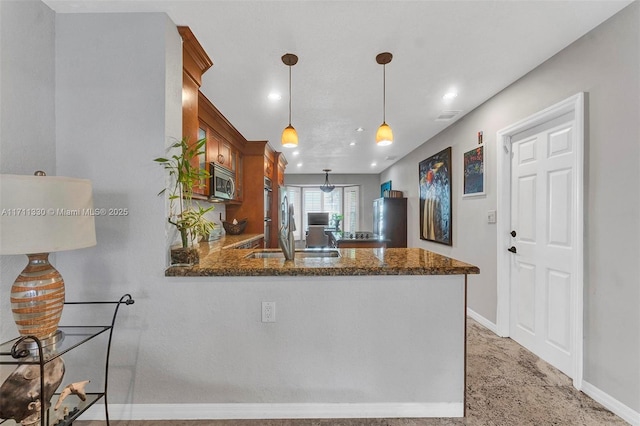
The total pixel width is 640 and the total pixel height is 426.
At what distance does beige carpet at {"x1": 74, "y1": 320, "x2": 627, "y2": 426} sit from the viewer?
1638 mm

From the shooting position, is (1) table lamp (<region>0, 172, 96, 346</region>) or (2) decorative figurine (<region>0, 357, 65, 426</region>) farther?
(2) decorative figurine (<region>0, 357, 65, 426</region>)

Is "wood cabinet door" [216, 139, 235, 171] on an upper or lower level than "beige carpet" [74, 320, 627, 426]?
upper

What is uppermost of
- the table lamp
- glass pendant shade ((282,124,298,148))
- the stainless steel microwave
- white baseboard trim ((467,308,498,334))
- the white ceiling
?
the white ceiling

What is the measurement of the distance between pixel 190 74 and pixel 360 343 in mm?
2228

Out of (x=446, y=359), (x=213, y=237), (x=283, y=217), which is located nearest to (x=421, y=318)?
(x=446, y=359)

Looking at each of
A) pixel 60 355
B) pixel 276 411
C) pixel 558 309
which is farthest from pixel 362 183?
pixel 60 355

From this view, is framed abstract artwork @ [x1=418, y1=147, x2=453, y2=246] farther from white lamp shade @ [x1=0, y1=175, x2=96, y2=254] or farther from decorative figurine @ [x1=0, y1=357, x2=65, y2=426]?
decorative figurine @ [x1=0, y1=357, x2=65, y2=426]

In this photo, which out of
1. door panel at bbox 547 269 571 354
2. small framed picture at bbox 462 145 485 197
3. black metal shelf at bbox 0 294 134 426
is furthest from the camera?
small framed picture at bbox 462 145 485 197

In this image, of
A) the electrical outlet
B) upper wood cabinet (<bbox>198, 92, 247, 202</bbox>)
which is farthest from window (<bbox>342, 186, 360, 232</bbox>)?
the electrical outlet

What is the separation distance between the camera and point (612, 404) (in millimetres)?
1726

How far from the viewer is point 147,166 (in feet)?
5.52

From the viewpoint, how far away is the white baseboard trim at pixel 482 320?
293 centimetres

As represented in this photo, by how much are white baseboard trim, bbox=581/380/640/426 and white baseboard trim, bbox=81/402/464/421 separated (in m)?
0.96

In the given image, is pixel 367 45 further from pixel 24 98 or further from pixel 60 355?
pixel 60 355
